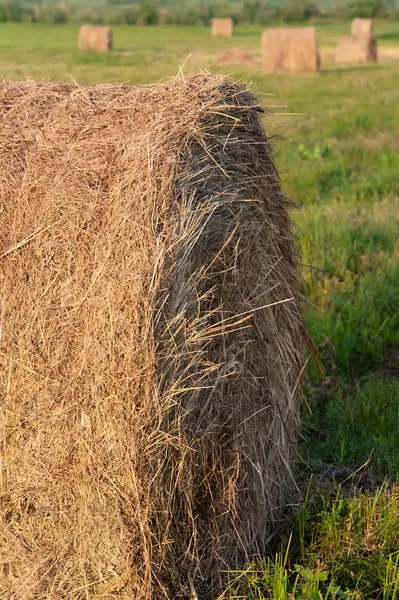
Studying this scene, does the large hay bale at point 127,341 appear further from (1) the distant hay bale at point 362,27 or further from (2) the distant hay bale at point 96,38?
(1) the distant hay bale at point 362,27

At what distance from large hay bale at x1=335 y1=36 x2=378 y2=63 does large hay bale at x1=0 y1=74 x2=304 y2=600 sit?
2457cm

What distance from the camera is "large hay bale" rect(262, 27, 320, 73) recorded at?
20.9 metres

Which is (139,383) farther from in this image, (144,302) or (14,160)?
(14,160)

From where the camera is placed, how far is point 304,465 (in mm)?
3885

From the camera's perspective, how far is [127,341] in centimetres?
249

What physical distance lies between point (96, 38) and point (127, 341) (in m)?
28.2

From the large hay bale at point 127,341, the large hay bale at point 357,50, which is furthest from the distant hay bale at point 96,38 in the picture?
the large hay bale at point 127,341

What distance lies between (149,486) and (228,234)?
0.96 meters

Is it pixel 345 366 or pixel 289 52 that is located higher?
pixel 289 52

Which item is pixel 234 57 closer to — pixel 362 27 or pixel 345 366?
pixel 362 27

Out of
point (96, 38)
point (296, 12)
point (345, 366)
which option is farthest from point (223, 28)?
point (345, 366)

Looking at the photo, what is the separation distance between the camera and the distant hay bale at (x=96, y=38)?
94.0 feet

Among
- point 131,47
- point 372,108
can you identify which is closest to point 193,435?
point 372,108

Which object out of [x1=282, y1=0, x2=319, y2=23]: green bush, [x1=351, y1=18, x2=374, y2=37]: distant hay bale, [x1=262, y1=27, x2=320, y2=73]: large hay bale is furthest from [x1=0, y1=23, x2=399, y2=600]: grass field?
[x1=282, y1=0, x2=319, y2=23]: green bush
